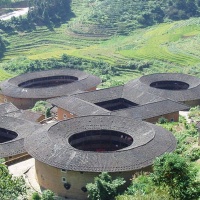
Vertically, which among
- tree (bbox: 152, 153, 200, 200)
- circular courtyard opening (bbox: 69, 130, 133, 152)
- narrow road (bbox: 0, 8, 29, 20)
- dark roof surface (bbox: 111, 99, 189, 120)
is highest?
tree (bbox: 152, 153, 200, 200)

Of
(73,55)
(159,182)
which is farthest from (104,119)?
(73,55)

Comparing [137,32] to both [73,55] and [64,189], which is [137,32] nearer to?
[73,55]

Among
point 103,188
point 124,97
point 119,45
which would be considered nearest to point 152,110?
point 124,97

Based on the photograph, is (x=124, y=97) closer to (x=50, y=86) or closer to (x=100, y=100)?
(x=100, y=100)

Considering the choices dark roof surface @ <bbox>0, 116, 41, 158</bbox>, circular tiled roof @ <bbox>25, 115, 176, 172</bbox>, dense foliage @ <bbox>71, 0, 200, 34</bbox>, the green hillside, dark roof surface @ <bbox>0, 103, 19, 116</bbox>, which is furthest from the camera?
dense foliage @ <bbox>71, 0, 200, 34</bbox>

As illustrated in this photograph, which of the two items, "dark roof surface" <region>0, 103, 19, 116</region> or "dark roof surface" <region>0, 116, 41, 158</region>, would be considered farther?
"dark roof surface" <region>0, 103, 19, 116</region>

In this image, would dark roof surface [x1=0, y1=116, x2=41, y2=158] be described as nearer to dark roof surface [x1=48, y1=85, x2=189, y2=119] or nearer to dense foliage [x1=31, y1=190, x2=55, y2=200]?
dark roof surface [x1=48, y1=85, x2=189, y2=119]

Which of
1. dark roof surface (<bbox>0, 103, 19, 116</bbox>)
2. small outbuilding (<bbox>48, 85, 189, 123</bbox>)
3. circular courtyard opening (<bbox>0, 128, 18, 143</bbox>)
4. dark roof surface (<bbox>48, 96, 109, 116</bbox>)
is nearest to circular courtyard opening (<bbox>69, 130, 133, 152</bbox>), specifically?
small outbuilding (<bbox>48, 85, 189, 123</bbox>)

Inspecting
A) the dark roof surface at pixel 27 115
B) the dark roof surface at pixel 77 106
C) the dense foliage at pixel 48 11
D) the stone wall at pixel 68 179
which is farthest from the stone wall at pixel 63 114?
the dense foliage at pixel 48 11

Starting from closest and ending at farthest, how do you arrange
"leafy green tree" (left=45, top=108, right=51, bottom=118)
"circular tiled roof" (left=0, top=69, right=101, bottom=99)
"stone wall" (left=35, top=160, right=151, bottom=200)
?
"stone wall" (left=35, top=160, right=151, bottom=200)
"leafy green tree" (left=45, top=108, right=51, bottom=118)
"circular tiled roof" (left=0, top=69, right=101, bottom=99)
